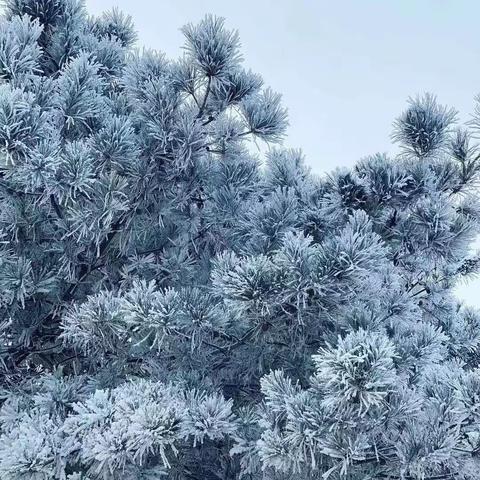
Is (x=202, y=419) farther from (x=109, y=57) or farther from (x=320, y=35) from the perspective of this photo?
(x=320, y=35)

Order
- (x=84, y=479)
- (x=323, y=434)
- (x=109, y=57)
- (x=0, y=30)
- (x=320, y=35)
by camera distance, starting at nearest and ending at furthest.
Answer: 1. (x=323, y=434)
2. (x=84, y=479)
3. (x=0, y=30)
4. (x=109, y=57)
5. (x=320, y=35)

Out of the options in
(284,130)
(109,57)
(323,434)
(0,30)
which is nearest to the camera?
(323,434)

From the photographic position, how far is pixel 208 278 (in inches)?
67.0

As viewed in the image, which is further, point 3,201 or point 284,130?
point 284,130

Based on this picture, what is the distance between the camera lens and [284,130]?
178 centimetres

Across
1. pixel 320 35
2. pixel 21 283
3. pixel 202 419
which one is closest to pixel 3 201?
pixel 21 283

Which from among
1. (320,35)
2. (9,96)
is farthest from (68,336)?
(320,35)

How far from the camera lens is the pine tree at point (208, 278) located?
1.18 m

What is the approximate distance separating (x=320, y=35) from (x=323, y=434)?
19.0 feet

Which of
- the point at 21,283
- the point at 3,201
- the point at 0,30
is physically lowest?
the point at 21,283

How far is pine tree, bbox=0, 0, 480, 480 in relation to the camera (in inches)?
46.4

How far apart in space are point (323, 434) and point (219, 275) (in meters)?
0.38

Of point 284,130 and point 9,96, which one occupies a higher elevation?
point 284,130

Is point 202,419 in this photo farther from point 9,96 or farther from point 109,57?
point 109,57
